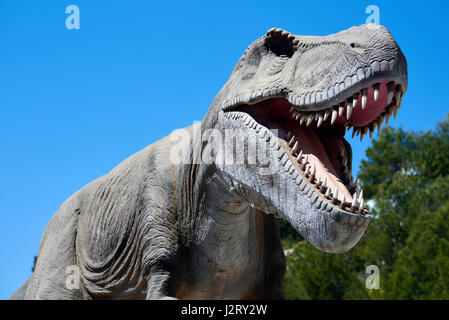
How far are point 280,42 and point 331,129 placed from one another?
65 cm

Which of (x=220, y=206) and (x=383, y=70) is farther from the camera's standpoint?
(x=220, y=206)

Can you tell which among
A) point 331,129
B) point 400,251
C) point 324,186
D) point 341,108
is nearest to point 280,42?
point 331,129

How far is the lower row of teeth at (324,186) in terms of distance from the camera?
2863 mm

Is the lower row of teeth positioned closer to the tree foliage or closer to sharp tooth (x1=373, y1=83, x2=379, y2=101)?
sharp tooth (x1=373, y1=83, x2=379, y2=101)

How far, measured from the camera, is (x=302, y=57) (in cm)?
337

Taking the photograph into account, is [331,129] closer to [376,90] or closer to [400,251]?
[376,90]

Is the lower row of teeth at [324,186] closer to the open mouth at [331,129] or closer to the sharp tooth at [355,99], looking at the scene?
the open mouth at [331,129]

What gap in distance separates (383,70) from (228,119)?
1133mm

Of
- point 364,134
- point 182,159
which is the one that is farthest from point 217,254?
point 364,134

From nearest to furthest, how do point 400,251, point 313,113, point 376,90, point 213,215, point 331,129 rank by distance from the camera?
point 376,90 → point 313,113 → point 331,129 → point 213,215 → point 400,251

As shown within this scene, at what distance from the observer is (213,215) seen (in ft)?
13.0
